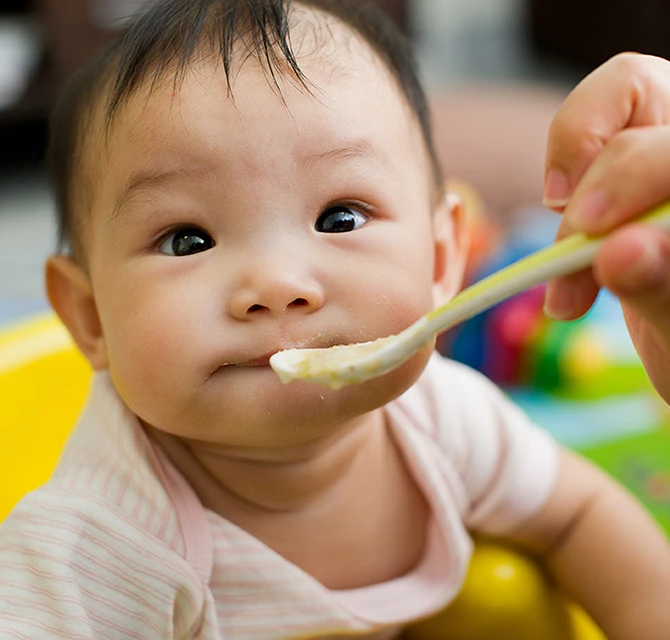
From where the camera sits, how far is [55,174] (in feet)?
2.29

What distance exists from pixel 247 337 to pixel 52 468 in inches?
18.9

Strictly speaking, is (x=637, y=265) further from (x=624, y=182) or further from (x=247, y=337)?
(x=247, y=337)

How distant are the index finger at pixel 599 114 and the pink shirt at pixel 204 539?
292mm

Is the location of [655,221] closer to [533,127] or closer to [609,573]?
[609,573]

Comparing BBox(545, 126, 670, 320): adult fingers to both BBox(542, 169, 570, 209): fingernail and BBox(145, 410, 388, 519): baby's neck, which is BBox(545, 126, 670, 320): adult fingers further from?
BBox(145, 410, 388, 519): baby's neck

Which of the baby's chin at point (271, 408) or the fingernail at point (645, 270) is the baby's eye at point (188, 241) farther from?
the fingernail at point (645, 270)

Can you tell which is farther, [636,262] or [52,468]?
[52,468]

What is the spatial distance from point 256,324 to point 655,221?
23cm

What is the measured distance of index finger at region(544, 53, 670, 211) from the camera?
496mm

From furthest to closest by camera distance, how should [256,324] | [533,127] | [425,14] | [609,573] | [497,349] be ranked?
[425,14] < [533,127] < [497,349] < [609,573] < [256,324]

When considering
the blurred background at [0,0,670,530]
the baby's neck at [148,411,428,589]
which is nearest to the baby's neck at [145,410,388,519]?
the baby's neck at [148,411,428,589]

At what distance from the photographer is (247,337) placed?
52 cm

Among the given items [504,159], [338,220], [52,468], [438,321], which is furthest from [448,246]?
[504,159]

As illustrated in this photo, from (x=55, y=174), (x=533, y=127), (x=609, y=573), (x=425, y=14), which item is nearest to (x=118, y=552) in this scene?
(x=55, y=174)
